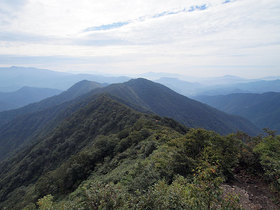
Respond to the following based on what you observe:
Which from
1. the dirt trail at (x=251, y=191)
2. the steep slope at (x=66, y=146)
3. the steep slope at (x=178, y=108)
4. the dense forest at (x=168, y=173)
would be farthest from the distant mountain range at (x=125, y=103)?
the dirt trail at (x=251, y=191)

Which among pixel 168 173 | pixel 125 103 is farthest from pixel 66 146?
pixel 125 103

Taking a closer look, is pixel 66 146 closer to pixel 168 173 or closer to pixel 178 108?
pixel 168 173

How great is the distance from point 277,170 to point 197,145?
5.68 meters

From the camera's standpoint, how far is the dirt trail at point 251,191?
8781 millimetres

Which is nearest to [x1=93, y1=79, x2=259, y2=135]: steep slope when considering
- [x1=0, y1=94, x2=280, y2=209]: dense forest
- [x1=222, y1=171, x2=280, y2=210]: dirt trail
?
[x1=0, y1=94, x2=280, y2=209]: dense forest

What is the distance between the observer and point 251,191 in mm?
10031

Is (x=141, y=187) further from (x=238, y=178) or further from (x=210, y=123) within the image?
(x=210, y=123)

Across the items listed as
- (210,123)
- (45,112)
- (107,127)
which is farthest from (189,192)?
(45,112)

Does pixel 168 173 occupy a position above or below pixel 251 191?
Answer: above

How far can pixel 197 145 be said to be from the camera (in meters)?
13.9

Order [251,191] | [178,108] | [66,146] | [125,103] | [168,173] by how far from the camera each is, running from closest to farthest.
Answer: [251,191] → [168,173] → [66,146] → [125,103] → [178,108]

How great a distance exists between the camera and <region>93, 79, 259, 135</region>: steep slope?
14112cm

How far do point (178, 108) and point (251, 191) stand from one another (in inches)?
6170

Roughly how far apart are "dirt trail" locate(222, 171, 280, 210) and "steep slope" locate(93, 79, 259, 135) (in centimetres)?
11997
